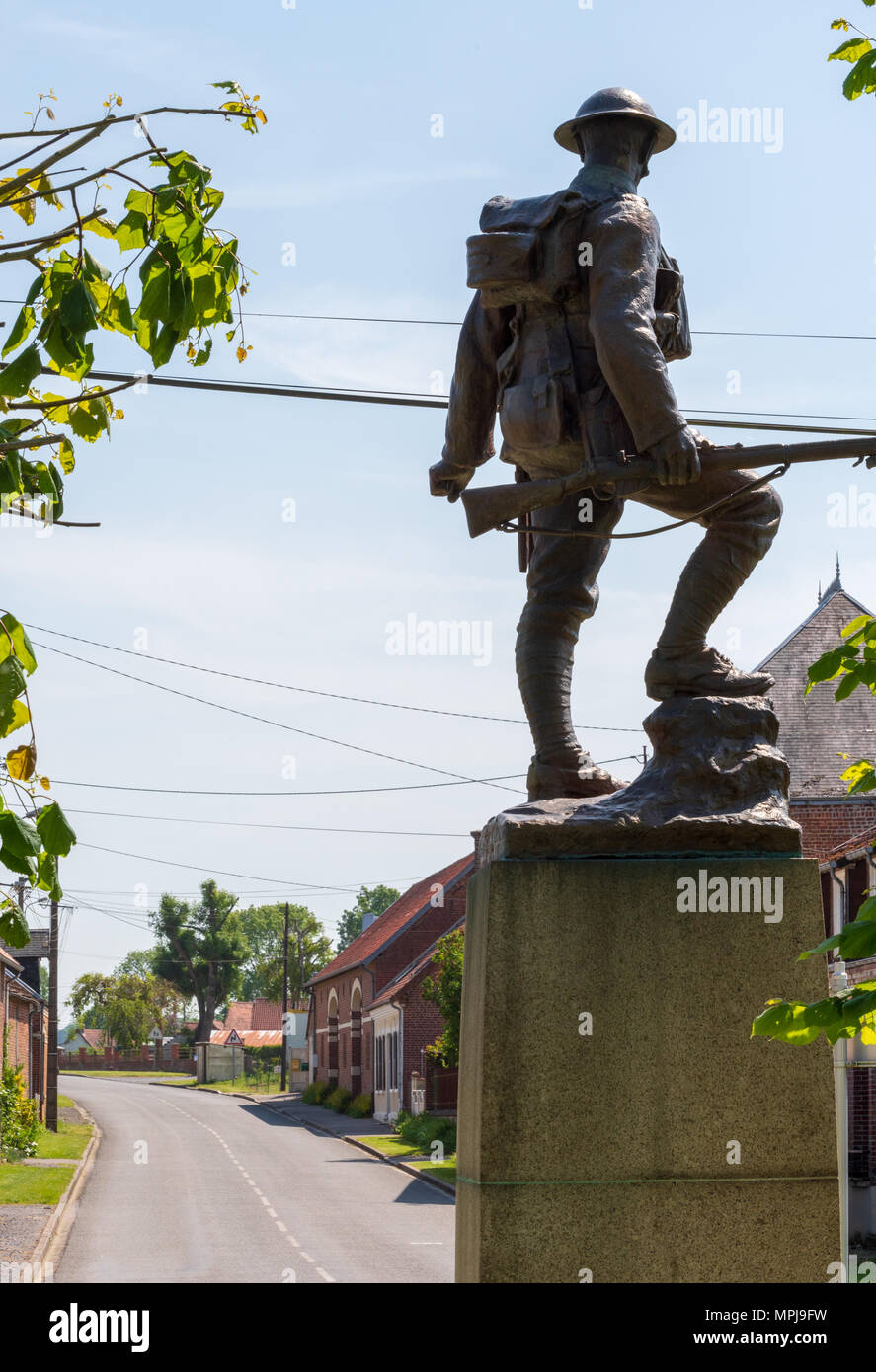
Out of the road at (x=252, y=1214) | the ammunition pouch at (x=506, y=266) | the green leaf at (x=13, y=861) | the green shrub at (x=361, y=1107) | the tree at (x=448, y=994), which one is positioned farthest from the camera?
the green shrub at (x=361, y=1107)

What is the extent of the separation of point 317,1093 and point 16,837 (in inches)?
2194

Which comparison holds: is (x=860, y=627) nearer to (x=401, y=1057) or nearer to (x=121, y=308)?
(x=121, y=308)

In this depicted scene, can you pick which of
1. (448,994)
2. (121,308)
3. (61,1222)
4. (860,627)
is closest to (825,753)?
(448,994)

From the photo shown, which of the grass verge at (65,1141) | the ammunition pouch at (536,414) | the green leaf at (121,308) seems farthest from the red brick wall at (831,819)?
the green leaf at (121,308)

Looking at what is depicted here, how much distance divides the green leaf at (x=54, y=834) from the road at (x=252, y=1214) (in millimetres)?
7657

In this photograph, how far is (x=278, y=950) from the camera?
138m

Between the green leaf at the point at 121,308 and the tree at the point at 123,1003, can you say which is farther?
the tree at the point at 123,1003

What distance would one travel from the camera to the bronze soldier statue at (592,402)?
4.81 metres

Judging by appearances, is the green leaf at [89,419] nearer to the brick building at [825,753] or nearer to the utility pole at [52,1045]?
the brick building at [825,753]

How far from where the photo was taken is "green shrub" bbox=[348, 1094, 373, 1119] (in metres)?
48.9

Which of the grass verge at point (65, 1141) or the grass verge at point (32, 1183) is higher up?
the grass verge at point (32, 1183)

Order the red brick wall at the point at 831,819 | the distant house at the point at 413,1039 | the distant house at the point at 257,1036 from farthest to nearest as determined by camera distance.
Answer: the distant house at the point at 257,1036
the distant house at the point at 413,1039
the red brick wall at the point at 831,819

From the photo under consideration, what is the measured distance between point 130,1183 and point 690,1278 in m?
27.4

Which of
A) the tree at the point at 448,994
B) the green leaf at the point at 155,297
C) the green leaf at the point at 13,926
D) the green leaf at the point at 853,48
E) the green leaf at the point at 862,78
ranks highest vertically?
the green leaf at the point at 853,48
